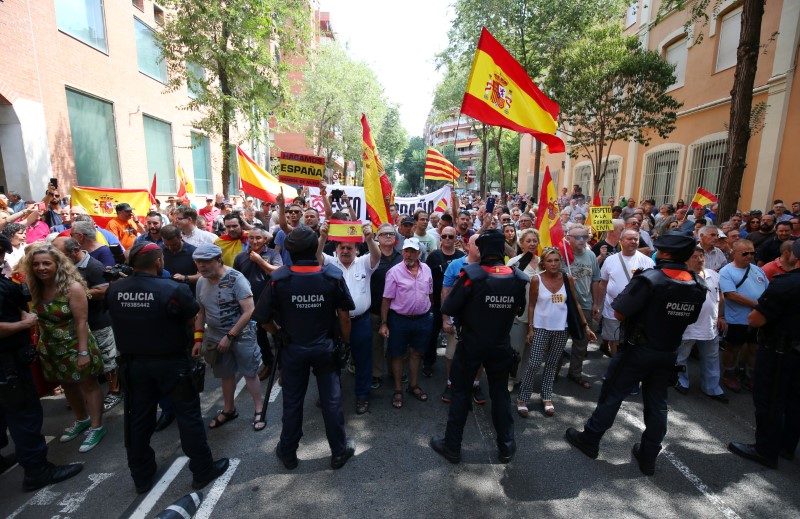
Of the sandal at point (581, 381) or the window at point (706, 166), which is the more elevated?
the window at point (706, 166)

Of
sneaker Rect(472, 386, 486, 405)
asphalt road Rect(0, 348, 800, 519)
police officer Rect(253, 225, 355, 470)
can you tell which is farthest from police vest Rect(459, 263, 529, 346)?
sneaker Rect(472, 386, 486, 405)

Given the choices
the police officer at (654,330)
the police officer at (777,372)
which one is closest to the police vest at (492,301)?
the police officer at (654,330)

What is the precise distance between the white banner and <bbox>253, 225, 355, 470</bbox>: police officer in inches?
164

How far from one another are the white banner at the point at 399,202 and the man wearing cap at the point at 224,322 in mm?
3670

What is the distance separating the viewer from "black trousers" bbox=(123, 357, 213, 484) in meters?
2.97

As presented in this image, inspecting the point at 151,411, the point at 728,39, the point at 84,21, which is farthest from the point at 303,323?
the point at 728,39

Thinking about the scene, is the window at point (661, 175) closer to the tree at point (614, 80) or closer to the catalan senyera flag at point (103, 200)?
the tree at point (614, 80)

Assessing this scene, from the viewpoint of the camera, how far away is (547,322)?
4344 millimetres

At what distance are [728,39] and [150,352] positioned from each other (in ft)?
59.4

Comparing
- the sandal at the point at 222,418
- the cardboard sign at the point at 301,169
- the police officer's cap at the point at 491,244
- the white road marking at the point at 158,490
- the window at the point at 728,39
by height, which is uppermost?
the window at the point at 728,39

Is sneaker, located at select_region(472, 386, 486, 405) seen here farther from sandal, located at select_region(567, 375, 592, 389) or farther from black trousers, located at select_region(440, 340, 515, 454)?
sandal, located at select_region(567, 375, 592, 389)

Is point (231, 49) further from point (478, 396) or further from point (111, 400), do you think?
point (478, 396)

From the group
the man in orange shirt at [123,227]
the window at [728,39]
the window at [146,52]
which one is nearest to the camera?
the man in orange shirt at [123,227]

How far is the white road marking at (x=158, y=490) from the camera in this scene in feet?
9.69
